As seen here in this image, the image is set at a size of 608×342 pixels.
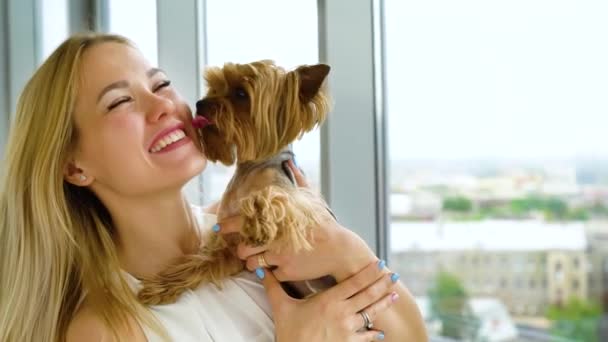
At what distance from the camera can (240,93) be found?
1452mm

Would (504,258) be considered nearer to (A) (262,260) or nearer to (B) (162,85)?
(A) (262,260)

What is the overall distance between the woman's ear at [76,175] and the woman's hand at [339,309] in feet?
1.90

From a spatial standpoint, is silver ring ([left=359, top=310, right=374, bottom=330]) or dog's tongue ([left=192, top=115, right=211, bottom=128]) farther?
dog's tongue ([left=192, top=115, right=211, bottom=128])

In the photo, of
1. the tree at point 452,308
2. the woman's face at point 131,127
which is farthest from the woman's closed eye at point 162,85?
the tree at point 452,308

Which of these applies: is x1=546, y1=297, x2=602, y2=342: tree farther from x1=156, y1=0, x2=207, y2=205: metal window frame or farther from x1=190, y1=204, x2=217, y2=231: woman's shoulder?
x1=156, y1=0, x2=207, y2=205: metal window frame

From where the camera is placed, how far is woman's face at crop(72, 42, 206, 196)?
1.35 m

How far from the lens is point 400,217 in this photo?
1641mm

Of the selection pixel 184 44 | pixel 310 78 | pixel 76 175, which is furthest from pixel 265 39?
pixel 76 175

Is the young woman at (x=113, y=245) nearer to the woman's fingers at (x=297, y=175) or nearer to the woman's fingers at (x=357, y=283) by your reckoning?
the woman's fingers at (x=357, y=283)

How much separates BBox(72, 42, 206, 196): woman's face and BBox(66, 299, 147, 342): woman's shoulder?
1.02 feet

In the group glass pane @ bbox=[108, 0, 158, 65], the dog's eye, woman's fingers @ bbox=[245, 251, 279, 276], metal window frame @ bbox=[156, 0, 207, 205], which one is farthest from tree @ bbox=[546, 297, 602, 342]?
glass pane @ bbox=[108, 0, 158, 65]

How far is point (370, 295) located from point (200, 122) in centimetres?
60

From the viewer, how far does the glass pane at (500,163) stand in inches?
47.7

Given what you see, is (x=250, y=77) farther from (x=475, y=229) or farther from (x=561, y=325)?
(x=561, y=325)
